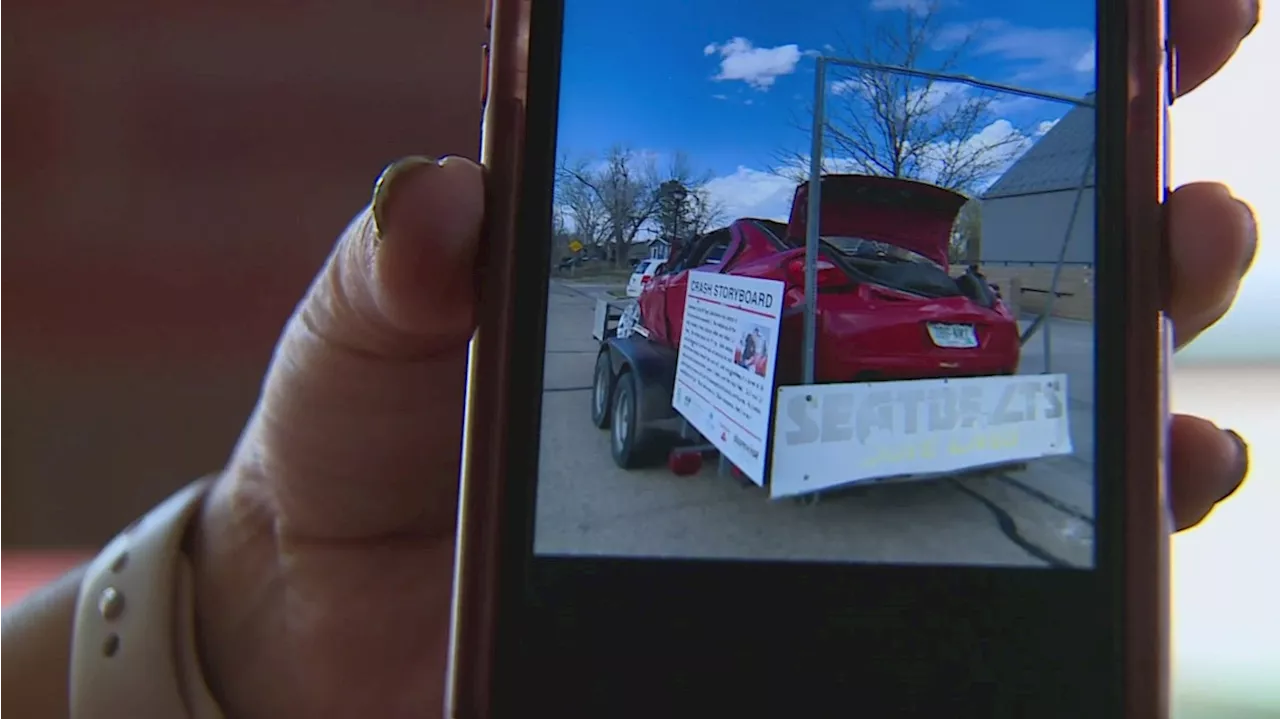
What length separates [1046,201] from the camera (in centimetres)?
35

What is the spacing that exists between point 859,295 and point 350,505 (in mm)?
312

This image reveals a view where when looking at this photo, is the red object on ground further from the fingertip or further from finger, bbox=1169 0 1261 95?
finger, bbox=1169 0 1261 95

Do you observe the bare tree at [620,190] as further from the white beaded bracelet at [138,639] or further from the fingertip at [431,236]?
the white beaded bracelet at [138,639]

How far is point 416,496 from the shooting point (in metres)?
0.45

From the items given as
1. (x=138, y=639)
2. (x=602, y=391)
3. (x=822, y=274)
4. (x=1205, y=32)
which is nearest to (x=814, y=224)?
(x=822, y=274)

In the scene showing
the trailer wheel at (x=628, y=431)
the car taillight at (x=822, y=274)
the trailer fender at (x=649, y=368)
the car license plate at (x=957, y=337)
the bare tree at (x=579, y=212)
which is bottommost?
the trailer wheel at (x=628, y=431)

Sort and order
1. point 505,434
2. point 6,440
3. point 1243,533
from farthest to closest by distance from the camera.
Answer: point 6,440 → point 1243,533 → point 505,434

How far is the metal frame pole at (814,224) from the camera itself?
34 cm

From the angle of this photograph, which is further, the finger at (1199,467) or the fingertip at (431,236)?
the finger at (1199,467)

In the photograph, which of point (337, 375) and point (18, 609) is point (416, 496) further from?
point (18, 609)

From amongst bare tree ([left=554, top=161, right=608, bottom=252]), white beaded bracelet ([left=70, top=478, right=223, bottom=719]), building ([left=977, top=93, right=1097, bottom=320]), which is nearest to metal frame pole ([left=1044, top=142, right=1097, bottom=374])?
building ([left=977, top=93, right=1097, bottom=320])

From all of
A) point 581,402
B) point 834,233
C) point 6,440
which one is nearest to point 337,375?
point 581,402

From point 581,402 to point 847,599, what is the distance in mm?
146

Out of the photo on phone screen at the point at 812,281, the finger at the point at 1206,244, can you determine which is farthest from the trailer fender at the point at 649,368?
the finger at the point at 1206,244
